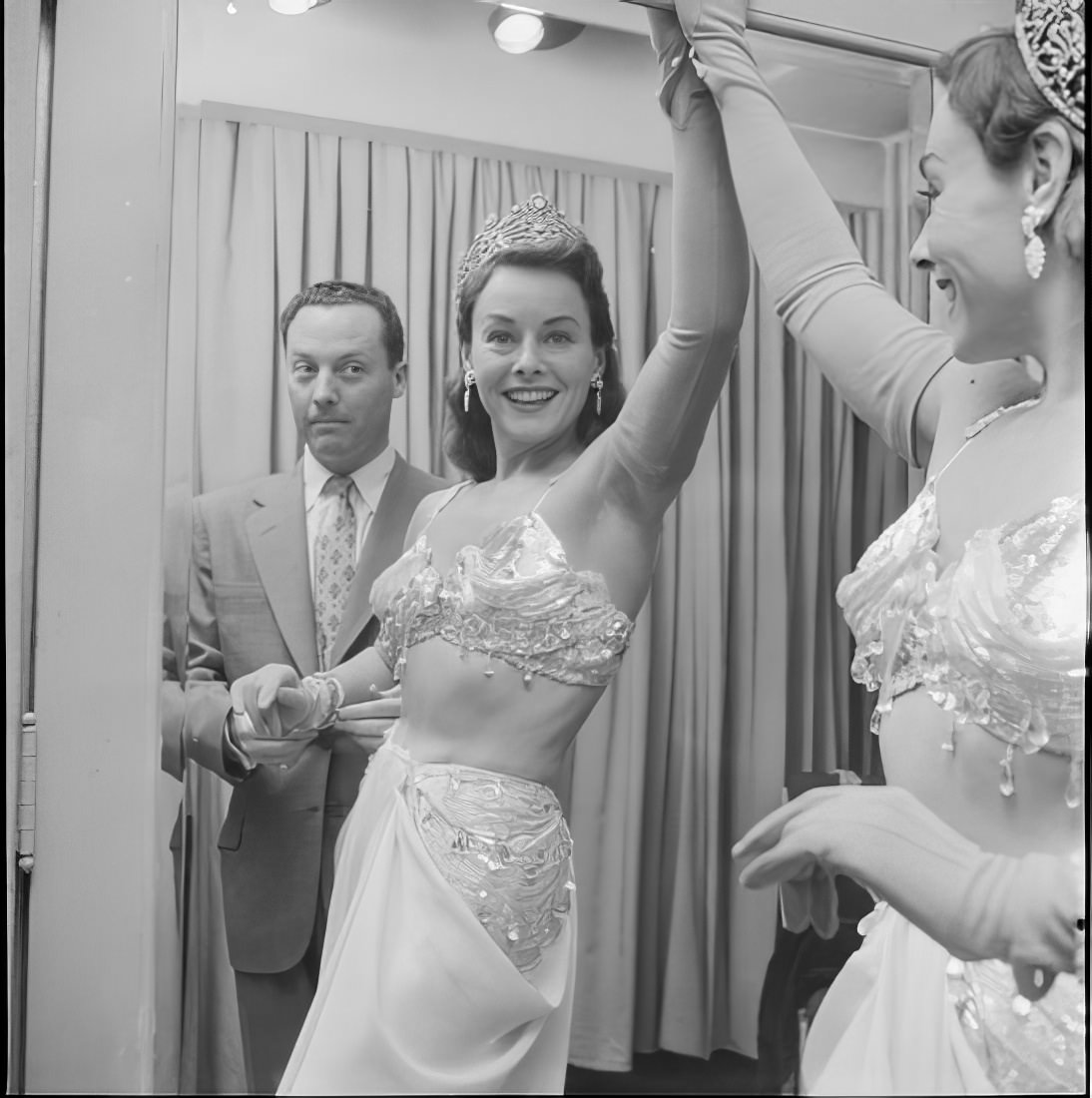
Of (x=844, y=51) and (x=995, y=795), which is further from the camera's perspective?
(x=844, y=51)

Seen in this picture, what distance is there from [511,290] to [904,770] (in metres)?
0.60

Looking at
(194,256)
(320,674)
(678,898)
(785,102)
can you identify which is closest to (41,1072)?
(320,674)

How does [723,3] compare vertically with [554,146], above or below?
above

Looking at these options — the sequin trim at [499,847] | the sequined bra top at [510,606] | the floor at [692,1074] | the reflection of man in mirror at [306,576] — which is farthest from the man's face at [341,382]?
the floor at [692,1074]

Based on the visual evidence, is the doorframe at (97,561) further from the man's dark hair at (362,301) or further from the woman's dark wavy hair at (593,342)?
the woman's dark wavy hair at (593,342)

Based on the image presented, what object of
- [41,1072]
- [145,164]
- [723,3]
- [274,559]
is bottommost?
[41,1072]

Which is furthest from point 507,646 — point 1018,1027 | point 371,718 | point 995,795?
point 1018,1027

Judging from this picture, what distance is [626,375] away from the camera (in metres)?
1.27

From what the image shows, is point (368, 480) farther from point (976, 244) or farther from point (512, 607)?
point (976, 244)

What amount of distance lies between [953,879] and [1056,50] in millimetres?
780

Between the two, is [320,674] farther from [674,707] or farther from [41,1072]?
[41,1072]

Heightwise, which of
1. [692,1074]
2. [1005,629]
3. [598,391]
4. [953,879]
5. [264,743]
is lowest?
[692,1074]

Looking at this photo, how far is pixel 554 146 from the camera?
1.28 meters

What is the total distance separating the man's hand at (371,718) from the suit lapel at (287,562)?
0.18 ft
